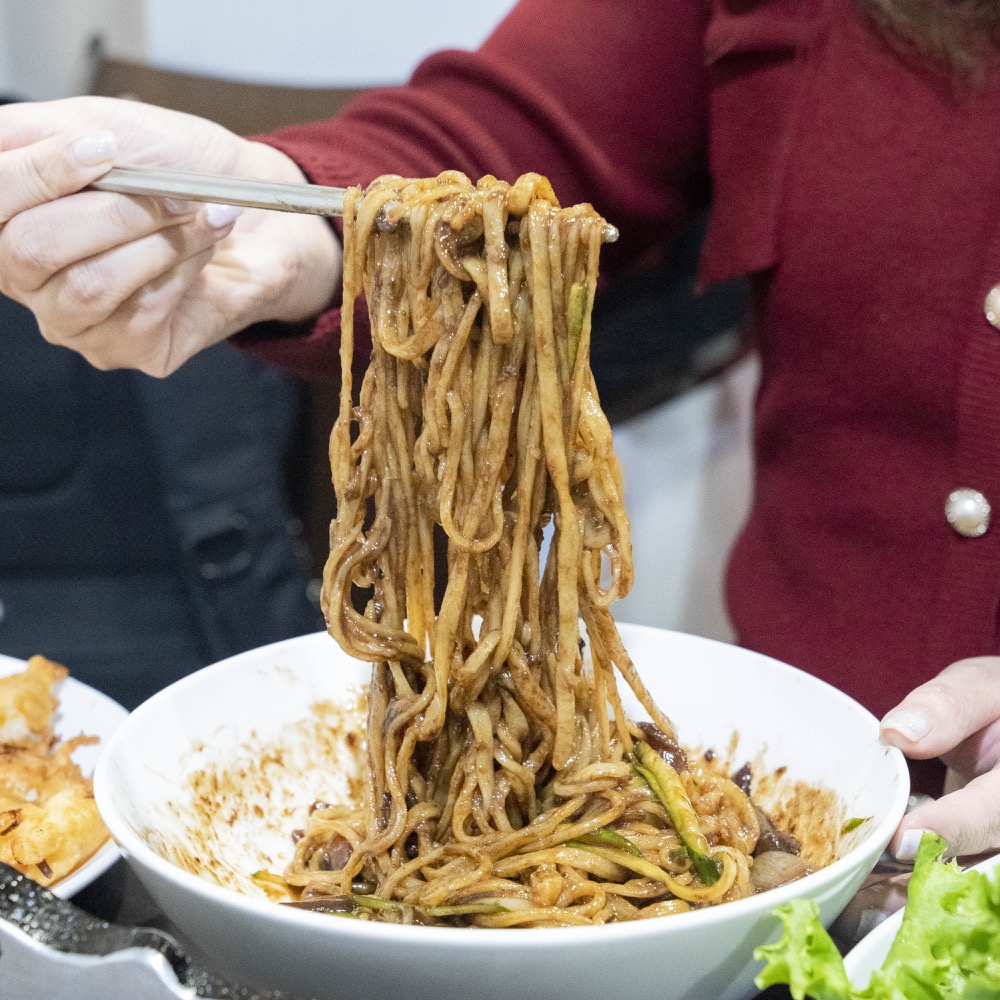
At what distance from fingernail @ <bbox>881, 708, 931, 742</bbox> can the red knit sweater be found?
19.9 inches

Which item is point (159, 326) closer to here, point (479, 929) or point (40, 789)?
point (40, 789)

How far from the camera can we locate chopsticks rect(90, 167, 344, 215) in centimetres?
119

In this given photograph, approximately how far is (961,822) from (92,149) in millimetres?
1193

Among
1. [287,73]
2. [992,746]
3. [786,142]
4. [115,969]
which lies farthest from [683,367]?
[115,969]

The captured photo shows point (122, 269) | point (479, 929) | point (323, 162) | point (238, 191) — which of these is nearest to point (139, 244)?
point (122, 269)

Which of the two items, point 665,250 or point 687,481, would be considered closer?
point 665,250

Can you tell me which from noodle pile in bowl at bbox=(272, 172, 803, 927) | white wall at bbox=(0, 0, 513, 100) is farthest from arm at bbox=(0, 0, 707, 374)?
white wall at bbox=(0, 0, 513, 100)

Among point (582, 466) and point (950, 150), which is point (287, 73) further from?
point (582, 466)

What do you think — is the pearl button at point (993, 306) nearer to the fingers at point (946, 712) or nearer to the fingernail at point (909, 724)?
the fingers at point (946, 712)

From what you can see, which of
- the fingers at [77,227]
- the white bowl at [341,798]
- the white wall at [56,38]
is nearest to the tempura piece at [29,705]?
the white bowl at [341,798]

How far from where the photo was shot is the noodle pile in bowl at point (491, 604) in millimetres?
1204

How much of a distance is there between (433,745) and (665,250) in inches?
104

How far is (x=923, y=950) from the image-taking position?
2.88ft

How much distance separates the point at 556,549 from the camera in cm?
131
